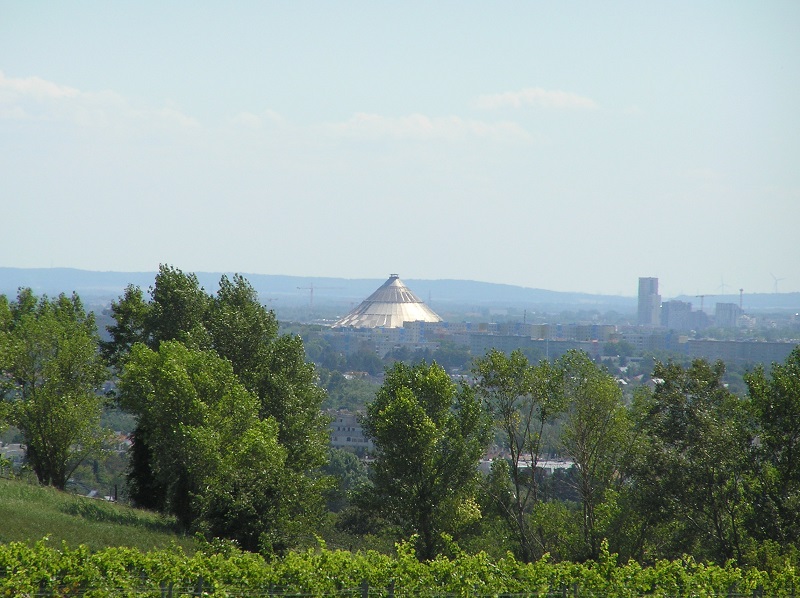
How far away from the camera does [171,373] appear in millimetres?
27062

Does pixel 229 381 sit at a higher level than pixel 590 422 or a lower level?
higher

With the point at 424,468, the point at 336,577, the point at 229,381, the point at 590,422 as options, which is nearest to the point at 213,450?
the point at 229,381

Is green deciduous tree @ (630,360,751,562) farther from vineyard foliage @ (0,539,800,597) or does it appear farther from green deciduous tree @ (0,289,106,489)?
green deciduous tree @ (0,289,106,489)

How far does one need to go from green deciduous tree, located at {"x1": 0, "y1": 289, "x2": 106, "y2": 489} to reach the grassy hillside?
3.75 meters

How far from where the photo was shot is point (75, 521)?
2422 centimetres

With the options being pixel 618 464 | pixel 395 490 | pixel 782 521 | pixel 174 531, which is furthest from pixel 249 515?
pixel 782 521

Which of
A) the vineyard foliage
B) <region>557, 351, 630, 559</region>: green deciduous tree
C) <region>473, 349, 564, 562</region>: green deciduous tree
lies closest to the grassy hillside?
the vineyard foliage

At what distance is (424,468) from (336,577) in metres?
10.0

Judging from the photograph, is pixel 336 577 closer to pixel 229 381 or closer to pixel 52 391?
pixel 229 381

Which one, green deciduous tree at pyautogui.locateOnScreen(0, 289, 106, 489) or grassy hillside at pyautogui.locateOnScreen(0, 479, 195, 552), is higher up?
green deciduous tree at pyautogui.locateOnScreen(0, 289, 106, 489)

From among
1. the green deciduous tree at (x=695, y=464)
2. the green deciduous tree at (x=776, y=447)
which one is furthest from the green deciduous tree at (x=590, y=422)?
the green deciduous tree at (x=776, y=447)

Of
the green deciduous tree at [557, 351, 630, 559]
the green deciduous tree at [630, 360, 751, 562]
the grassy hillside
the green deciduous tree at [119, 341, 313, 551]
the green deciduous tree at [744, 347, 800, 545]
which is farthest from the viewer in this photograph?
the green deciduous tree at [557, 351, 630, 559]

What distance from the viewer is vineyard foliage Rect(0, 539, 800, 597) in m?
16.8

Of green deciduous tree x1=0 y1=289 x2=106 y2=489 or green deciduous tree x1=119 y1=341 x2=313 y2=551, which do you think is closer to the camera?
green deciduous tree x1=119 y1=341 x2=313 y2=551
